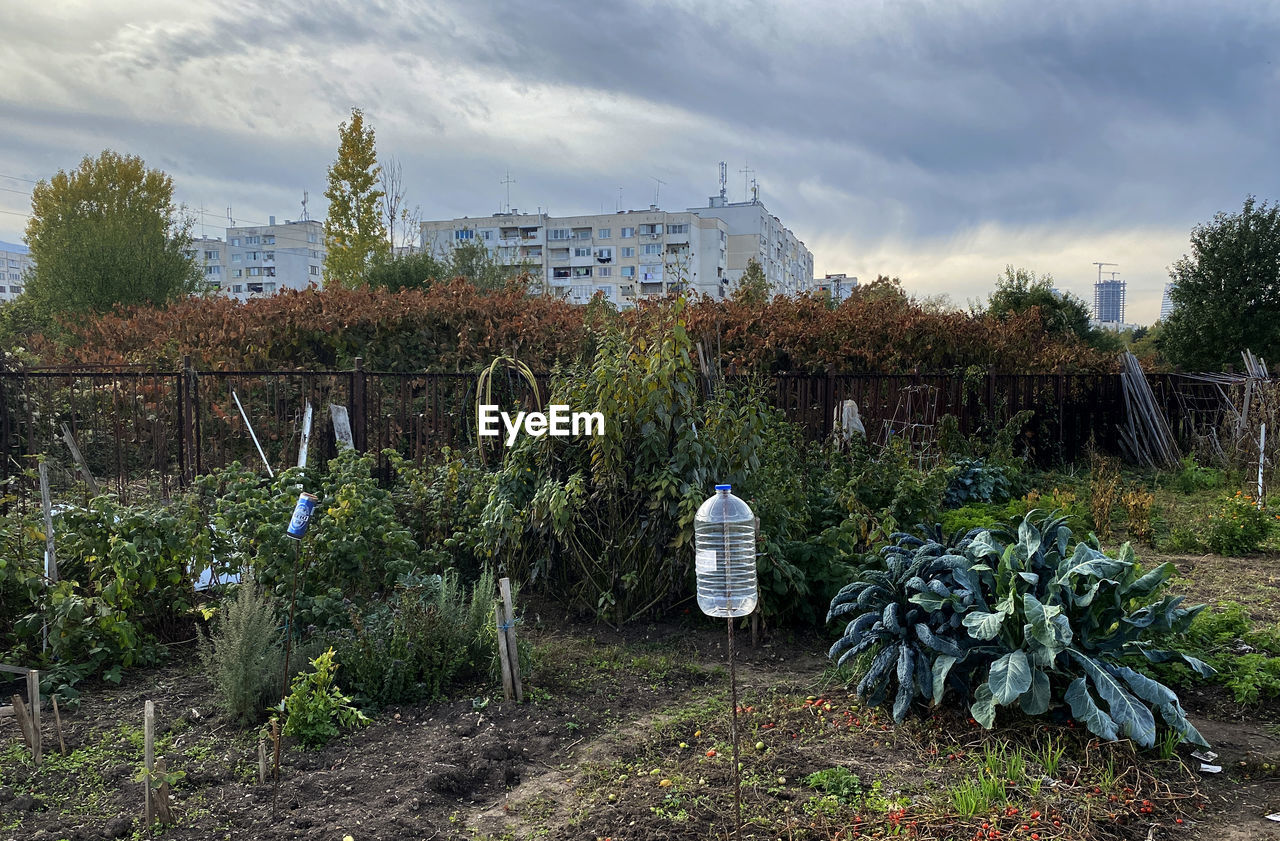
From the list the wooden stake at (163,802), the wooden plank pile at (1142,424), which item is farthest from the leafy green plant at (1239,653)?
the wooden plank pile at (1142,424)

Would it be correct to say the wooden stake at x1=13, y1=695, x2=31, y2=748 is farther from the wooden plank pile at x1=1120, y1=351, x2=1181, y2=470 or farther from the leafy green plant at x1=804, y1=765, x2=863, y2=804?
the wooden plank pile at x1=1120, y1=351, x2=1181, y2=470

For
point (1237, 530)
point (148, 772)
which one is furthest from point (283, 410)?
point (1237, 530)

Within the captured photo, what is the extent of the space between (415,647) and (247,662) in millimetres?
739

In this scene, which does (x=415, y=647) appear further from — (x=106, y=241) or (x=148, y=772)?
(x=106, y=241)

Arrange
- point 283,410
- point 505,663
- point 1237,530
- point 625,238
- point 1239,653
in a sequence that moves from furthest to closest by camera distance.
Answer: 1. point 625,238
2. point 283,410
3. point 1237,530
4. point 1239,653
5. point 505,663

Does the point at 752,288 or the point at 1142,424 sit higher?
the point at 752,288

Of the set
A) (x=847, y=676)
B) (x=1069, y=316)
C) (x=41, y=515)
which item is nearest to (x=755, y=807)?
(x=847, y=676)

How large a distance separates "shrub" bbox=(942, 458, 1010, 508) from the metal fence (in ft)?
2.66

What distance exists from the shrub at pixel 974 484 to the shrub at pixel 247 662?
250 inches

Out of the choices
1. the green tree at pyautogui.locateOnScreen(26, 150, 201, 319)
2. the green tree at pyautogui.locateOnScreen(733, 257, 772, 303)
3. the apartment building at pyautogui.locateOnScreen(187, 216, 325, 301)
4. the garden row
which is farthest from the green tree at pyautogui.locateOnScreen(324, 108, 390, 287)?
the apartment building at pyautogui.locateOnScreen(187, 216, 325, 301)

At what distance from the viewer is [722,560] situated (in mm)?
2773

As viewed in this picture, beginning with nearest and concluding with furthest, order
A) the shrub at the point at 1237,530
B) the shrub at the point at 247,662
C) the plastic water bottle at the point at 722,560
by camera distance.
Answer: the plastic water bottle at the point at 722,560 → the shrub at the point at 247,662 → the shrub at the point at 1237,530

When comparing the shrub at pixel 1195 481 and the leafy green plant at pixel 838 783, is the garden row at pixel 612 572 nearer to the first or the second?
the leafy green plant at pixel 838 783

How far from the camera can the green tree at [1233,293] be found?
51.5ft
